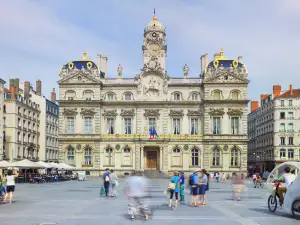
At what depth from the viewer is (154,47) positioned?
73.0 m

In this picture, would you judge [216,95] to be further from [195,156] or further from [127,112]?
[127,112]

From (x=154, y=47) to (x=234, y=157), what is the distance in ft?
67.7

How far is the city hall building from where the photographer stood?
70500mm

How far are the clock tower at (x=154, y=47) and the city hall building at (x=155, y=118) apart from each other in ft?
0.50

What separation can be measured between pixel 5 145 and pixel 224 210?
196 ft

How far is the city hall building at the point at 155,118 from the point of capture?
70.5 m

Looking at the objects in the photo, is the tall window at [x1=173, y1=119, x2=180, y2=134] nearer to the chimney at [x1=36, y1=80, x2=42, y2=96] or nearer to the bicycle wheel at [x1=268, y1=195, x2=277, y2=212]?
A: the chimney at [x1=36, y1=80, x2=42, y2=96]

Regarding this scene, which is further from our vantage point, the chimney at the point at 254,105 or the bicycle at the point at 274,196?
the chimney at the point at 254,105

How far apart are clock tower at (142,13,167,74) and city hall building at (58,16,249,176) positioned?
0.50 feet

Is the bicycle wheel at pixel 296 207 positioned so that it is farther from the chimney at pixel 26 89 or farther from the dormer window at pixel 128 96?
the chimney at pixel 26 89

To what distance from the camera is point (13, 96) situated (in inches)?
3034

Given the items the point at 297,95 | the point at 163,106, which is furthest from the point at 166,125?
the point at 297,95

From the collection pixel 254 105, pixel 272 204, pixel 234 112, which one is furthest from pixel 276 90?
pixel 272 204

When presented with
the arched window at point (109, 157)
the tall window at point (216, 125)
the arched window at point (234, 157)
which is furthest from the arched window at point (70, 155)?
the arched window at point (234, 157)
